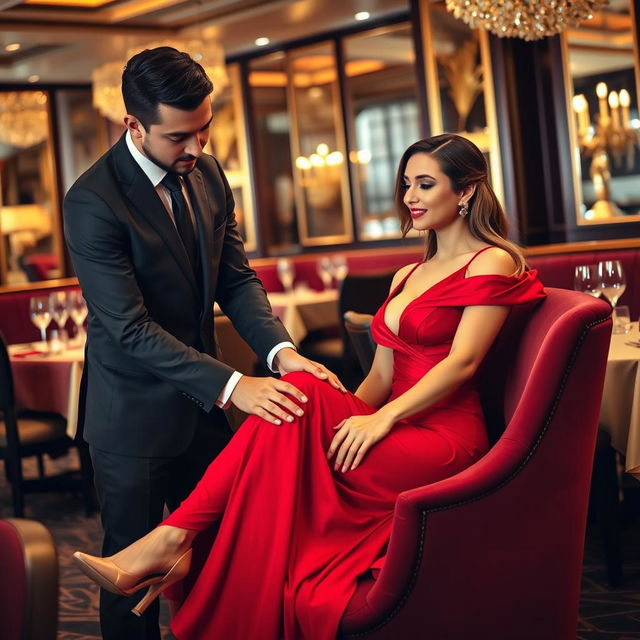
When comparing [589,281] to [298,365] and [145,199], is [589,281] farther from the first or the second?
[145,199]

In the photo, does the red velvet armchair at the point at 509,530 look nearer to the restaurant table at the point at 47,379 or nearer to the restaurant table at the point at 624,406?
the restaurant table at the point at 624,406

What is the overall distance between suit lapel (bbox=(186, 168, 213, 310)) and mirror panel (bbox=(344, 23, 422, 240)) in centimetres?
678

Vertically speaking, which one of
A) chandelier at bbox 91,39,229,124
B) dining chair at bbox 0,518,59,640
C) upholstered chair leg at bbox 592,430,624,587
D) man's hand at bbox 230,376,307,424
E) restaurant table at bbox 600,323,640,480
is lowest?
upholstered chair leg at bbox 592,430,624,587

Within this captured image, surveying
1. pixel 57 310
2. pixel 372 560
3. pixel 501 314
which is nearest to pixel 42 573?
pixel 372 560

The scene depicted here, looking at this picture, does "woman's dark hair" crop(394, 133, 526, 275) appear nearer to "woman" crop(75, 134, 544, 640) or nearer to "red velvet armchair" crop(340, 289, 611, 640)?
"woman" crop(75, 134, 544, 640)

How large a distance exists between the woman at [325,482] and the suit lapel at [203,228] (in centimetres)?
31

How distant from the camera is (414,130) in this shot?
9164 mm

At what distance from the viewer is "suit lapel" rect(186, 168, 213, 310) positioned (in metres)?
2.14

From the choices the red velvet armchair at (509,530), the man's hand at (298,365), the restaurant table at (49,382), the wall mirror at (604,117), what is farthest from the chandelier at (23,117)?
the red velvet armchair at (509,530)

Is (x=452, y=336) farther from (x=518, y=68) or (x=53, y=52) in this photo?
(x=53, y=52)

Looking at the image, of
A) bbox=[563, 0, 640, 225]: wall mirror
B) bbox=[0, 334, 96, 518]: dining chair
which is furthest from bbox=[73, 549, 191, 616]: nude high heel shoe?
bbox=[563, 0, 640, 225]: wall mirror

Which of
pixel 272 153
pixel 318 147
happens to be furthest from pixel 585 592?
pixel 272 153

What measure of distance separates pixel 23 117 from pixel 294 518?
9284 mm

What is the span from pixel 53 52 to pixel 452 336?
7561 mm
